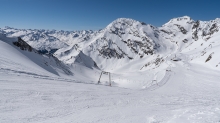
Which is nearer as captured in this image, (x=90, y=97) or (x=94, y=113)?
(x=94, y=113)

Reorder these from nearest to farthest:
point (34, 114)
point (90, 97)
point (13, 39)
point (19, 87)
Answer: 1. point (34, 114)
2. point (19, 87)
3. point (90, 97)
4. point (13, 39)

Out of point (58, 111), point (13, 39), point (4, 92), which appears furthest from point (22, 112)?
point (13, 39)

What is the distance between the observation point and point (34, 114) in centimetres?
884

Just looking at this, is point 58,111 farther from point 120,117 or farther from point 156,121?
point 156,121

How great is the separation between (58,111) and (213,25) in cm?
20896

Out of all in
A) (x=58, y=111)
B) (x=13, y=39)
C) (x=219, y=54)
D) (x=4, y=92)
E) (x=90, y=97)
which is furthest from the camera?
(x=219, y=54)

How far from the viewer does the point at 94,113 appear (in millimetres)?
10070

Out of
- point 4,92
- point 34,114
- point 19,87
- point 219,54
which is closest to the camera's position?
point 34,114

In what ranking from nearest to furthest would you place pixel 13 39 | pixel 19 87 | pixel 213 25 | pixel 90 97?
pixel 19 87 < pixel 90 97 < pixel 13 39 < pixel 213 25

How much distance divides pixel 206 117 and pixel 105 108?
6202 mm

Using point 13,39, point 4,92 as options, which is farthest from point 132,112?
point 13,39

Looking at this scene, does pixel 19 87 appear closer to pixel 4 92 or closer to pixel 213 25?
pixel 4 92

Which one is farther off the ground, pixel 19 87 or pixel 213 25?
pixel 213 25

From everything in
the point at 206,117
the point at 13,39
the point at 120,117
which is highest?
the point at 13,39
